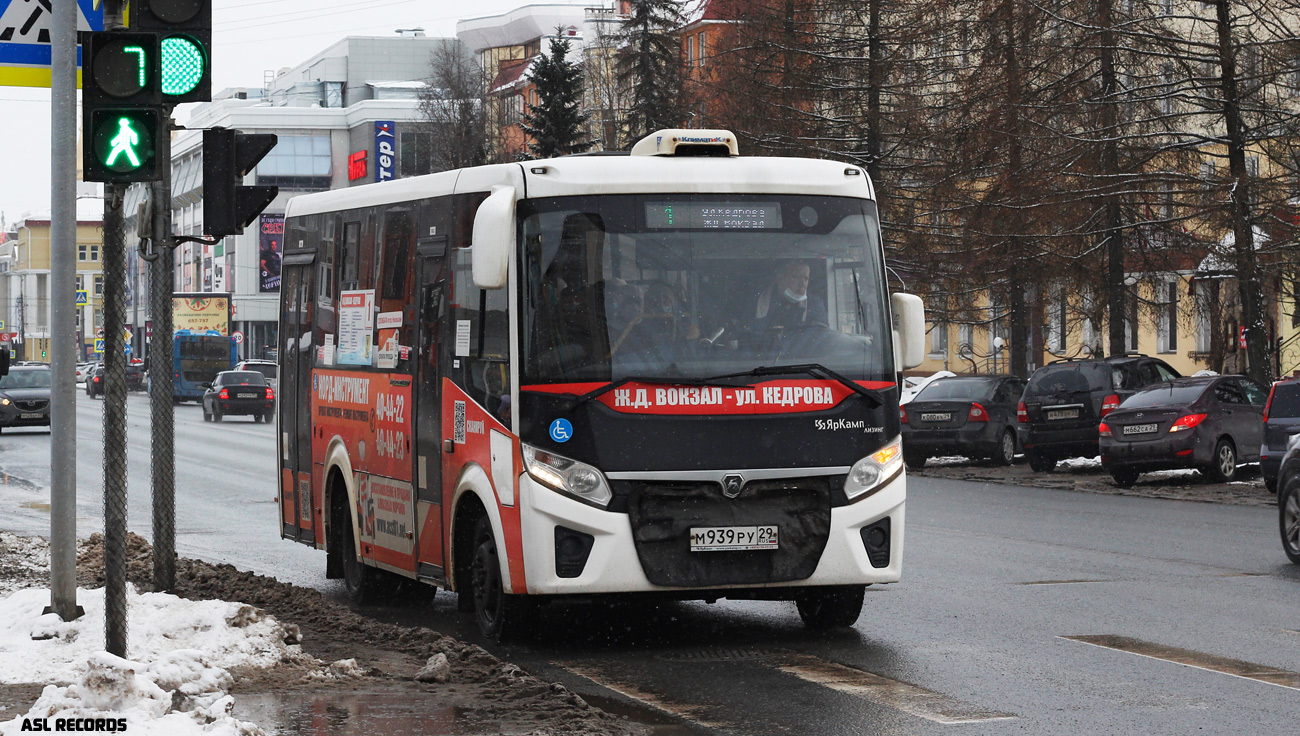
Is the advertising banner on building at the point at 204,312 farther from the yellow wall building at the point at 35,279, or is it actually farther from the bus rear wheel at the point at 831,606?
the yellow wall building at the point at 35,279

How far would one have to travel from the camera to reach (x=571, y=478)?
944 centimetres

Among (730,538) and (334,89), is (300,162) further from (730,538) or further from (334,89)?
(730,538)

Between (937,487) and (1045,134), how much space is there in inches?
339

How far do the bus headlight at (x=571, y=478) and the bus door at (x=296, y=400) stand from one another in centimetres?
400

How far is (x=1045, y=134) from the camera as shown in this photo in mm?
30469

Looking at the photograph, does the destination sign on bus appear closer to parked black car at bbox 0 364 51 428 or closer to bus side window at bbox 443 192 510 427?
bus side window at bbox 443 192 510 427

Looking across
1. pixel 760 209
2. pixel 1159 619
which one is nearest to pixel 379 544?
pixel 760 209

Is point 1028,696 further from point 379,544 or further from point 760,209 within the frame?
point 379,544

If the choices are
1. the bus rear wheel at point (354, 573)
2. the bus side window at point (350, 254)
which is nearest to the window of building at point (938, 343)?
the bus rear wheel at point (354, 573)

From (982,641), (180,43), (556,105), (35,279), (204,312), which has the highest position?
(556,105)

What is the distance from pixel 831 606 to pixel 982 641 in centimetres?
96

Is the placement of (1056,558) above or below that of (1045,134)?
below


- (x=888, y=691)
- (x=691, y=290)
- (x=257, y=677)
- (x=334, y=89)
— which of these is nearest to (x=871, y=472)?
(x=691, y=290)

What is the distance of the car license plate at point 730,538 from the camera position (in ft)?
31.1
